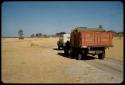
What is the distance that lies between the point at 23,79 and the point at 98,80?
3298 mm

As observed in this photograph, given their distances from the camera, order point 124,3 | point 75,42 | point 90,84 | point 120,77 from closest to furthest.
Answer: point 90,84 → point 124,3 → point 120,77 → point 75,42

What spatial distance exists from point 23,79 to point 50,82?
1410 mm

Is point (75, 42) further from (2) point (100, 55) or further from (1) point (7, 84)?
(1) point (7, 84)

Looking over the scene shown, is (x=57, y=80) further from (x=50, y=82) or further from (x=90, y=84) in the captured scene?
(x=90, y=84)

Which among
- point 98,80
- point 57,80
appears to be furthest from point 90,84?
point 57,80

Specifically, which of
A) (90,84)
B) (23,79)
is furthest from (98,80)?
(23,79)

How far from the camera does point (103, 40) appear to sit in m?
19.5

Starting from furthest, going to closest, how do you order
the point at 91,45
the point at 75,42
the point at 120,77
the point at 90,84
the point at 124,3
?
the point at 75,42, the point at 91,45, the point at 120,77, the point at 124,3, the point at 90,84

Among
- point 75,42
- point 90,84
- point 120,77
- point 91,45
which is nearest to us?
point 90,84

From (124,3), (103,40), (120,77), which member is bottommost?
(120,77)

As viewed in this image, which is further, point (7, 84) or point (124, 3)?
point (124, 3)

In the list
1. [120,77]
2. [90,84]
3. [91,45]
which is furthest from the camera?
[91,45]

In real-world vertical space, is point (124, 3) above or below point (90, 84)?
above

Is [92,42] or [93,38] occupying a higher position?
[93,38]
